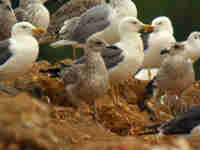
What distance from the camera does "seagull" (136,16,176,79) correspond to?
8484 millimetres

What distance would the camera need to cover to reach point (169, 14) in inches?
811

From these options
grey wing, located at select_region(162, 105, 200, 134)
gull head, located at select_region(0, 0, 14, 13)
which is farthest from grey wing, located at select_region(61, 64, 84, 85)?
gull head, located at select_region(0, 0, 14, 13)

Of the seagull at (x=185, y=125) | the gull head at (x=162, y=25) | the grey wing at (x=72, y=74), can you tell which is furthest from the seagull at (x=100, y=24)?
the seagull at (x=185, y=125)

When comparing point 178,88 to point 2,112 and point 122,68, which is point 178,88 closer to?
point 122,68

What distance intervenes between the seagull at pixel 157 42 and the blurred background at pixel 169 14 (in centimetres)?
717

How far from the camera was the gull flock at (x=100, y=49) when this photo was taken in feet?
21.1

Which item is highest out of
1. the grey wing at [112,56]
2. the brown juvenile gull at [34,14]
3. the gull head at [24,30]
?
the gull head at [24,30]

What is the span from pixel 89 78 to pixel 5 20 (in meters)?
2.38

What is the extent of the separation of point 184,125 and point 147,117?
6.67 ft

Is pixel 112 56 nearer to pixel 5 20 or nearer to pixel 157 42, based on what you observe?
pixel 157 42

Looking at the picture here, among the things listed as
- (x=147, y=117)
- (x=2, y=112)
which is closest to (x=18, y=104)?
(x=2, y=112)

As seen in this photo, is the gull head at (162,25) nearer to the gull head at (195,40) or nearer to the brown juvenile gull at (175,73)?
the gull head at (195,40)

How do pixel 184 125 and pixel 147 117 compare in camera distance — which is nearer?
pixel 184 125

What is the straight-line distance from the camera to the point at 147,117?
25.5 ft
